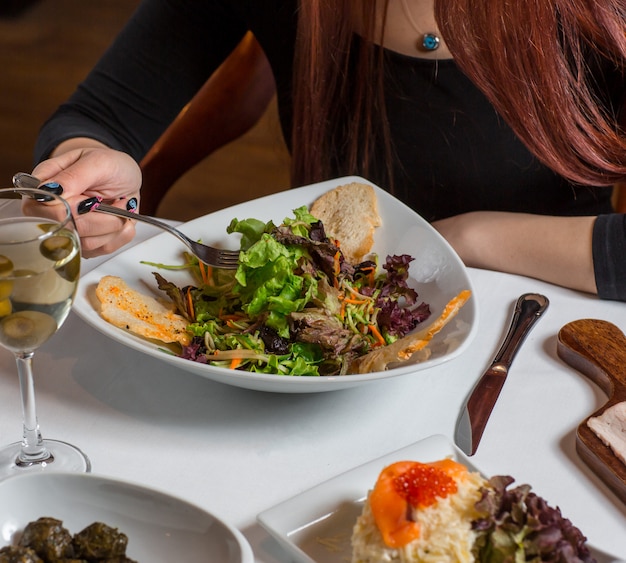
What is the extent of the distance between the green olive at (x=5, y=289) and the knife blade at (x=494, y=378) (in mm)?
514

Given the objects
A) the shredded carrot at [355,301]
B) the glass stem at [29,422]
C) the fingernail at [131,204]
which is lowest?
the glass stem at [29,422]

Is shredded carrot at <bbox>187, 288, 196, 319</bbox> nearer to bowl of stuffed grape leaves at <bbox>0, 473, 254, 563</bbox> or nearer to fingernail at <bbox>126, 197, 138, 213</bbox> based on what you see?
fingernail at <bbox>126, 197, 138, 213</bbox>

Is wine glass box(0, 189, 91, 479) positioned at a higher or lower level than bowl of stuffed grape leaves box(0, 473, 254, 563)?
higher

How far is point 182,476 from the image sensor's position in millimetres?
909

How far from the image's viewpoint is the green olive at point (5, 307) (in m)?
0.80

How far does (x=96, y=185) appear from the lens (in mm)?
1228

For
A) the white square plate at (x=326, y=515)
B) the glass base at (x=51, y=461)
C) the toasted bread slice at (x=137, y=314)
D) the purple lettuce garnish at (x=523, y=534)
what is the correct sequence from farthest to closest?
the toasted bread slice at (x=137, y=314), the glass base at (x=51, y=461), the white square plate at (x=326, y=515), the purple lettuce garnish at (x=523, y=534)

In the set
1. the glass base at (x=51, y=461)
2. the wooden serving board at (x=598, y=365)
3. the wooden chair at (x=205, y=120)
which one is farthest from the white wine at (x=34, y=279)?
the wooden chair at (x=205, y=120)

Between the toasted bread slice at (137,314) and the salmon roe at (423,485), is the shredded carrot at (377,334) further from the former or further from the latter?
the salmon roe at (423,485)

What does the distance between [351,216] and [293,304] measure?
27 cm

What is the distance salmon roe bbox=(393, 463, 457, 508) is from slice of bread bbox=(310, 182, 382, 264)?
543 mm

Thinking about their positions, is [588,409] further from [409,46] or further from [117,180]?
[409,46]

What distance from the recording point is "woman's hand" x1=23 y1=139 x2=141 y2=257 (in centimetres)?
113

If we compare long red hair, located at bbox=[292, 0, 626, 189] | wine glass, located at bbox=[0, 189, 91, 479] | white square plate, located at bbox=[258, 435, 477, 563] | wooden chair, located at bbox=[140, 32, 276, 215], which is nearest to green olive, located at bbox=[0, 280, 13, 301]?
wine glass, located at bbox=[0, 189, 91, 479]
